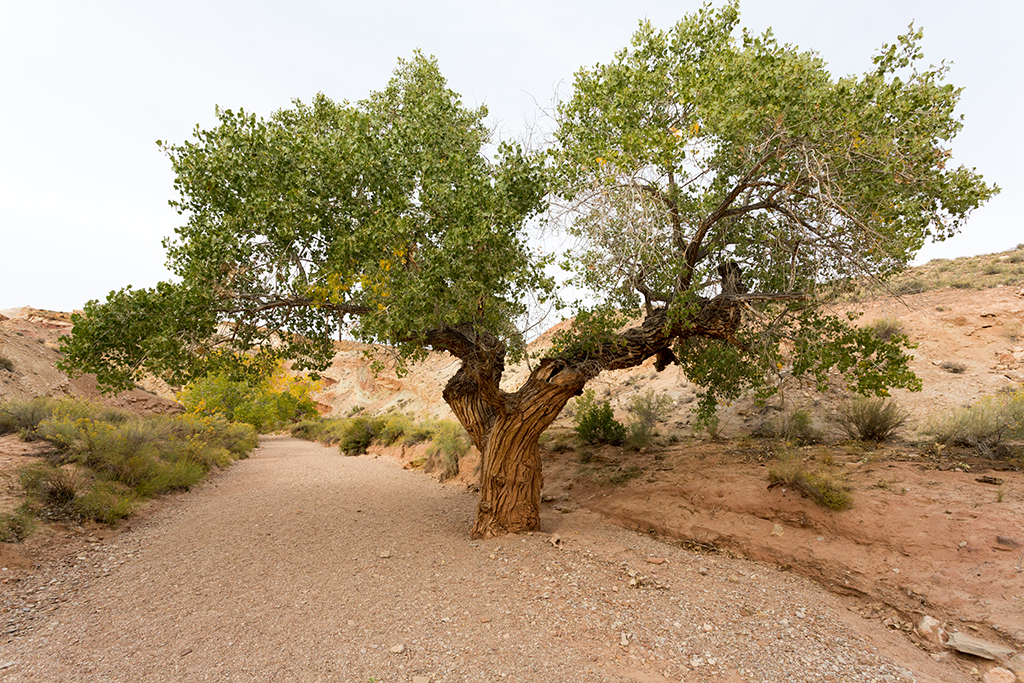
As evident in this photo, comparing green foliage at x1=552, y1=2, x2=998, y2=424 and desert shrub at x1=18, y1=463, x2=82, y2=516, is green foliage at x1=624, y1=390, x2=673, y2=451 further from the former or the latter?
desert shrub at x1=18, y1=463, x2=82, y2=516

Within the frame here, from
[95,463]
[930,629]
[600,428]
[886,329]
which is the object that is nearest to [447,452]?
[600,428]

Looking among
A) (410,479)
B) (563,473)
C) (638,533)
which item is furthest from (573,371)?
(410,479)

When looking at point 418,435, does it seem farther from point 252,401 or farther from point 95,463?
point 252,401

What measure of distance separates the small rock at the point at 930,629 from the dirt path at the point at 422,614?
266mm

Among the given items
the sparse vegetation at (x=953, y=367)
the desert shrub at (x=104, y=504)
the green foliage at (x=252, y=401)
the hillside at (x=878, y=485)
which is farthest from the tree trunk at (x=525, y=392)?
the green foliage at (x=252, y=401)

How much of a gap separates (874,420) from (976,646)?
549 centimetres

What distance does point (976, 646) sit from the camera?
416 centimetres

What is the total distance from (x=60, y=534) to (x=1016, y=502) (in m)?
12.1

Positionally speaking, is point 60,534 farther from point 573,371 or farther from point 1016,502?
point 1016,502

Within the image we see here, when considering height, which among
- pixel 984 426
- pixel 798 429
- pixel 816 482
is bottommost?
pixel 816 482

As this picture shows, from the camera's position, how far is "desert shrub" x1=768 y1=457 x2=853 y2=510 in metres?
6.20

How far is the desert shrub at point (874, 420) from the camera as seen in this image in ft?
28.5

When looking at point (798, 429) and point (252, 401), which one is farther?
point (252, 401)

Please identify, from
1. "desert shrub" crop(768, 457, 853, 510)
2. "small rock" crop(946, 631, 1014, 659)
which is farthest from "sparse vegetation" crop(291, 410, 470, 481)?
"small rock" crop(946, 631, 1014, 659)
